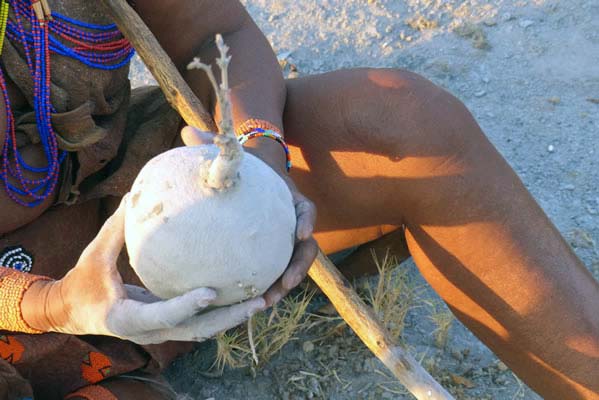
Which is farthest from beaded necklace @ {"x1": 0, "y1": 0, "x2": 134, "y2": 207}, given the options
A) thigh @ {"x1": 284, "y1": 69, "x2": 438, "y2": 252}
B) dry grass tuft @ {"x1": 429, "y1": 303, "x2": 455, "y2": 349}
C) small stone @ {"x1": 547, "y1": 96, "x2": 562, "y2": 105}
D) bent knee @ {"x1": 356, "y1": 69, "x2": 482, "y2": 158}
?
small stone @ {"x1": 547, "y1": 96, "x2": 562, "y2": 105}

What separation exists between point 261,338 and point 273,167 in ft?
1.83

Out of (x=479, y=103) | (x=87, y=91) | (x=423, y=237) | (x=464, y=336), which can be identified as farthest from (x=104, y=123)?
(x=479, y=103)

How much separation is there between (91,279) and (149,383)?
460mm

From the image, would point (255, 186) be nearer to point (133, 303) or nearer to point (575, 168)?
point (133, 303)

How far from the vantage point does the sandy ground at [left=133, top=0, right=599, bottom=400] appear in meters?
1.50

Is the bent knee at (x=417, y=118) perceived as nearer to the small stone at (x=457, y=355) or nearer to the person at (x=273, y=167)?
the person at (x=273, y=167)

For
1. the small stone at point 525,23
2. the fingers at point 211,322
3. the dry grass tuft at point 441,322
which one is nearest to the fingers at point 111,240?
the fingers at point 211,322

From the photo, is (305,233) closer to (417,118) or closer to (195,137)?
(195,137)

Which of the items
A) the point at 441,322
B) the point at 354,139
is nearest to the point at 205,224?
the point at 354,139

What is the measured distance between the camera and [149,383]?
1.27 metres

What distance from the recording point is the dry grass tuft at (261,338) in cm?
144

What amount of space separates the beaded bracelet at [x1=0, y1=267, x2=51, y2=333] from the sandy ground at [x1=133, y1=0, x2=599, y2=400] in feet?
1.86

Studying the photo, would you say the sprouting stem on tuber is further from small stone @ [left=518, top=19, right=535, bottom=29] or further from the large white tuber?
small stone @ [left=518, top=19, right=535, bottom=29]

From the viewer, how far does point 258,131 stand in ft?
3.59
